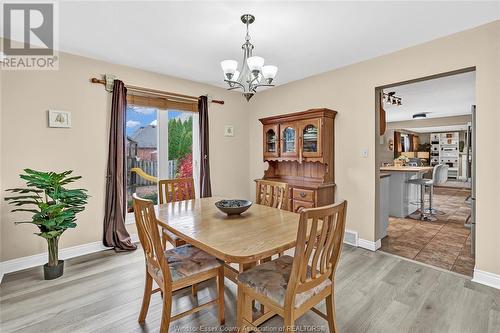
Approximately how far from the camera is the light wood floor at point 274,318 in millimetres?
1771

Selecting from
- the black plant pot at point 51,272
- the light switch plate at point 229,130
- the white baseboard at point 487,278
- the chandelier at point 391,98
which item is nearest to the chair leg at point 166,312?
the black plant pot at point 51,272

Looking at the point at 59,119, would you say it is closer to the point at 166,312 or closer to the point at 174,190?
the point at 174,190

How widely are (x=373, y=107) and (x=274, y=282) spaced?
2.55m

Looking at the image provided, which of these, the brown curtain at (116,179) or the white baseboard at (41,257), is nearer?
the white baseboard at (41,257)

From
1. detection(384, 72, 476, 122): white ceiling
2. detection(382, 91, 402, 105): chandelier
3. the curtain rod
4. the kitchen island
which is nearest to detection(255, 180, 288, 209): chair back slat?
the curtain rod

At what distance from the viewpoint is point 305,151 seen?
355cm

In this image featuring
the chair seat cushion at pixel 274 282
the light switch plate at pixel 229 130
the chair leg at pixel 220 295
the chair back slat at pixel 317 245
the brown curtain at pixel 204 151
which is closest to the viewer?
the chair back slat at pixel 317 245

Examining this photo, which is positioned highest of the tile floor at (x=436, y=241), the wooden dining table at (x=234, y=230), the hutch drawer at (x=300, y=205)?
the wooden dining table at (x=234, y=230)

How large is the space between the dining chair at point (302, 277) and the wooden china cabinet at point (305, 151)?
1.79m

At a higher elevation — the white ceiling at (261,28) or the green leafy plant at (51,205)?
the white ceiling at (261,28)

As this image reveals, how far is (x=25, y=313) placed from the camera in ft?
6.29

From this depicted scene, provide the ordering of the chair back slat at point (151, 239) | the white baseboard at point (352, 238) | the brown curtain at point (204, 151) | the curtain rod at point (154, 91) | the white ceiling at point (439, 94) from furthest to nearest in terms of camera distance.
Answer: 1. the white ceiling at point (439, 94)
2. the brown curtain at point (204, 151)
3. the white baseboard at point (352, 238)
4. the curtain rod at point (154, 91)
5. the chair back slat at point (151, 239)

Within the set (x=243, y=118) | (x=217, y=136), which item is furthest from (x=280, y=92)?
(x=217, y=136)

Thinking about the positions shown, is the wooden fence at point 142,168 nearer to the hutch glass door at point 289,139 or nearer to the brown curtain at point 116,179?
the brown curtain at point 116,179
